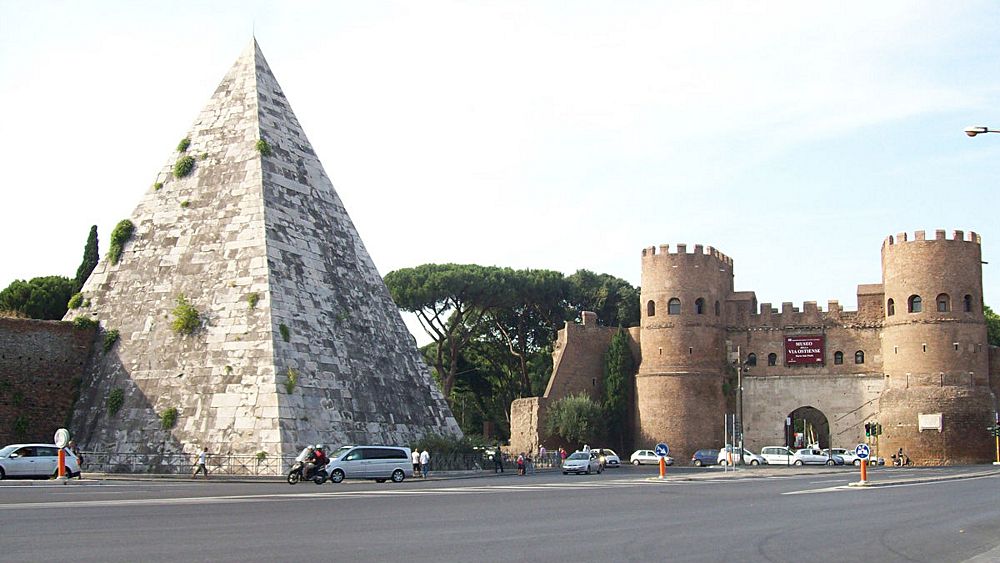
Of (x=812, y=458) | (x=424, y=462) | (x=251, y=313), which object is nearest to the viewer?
(x=251, y=313)

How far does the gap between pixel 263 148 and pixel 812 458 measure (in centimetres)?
3087

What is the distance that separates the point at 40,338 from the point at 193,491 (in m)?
11.2

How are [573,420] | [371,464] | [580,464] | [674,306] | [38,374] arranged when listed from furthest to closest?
1. [674,306]
2. [573,420]
3. [580,464]
4. [38,374]
5. [371,464]

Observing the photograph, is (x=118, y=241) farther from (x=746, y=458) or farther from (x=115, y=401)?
(x=746, y=458)

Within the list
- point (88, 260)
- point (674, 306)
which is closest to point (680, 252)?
point (674, 306)

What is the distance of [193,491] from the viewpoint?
20.8 meters

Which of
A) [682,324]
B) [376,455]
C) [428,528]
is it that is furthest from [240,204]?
[682,324]

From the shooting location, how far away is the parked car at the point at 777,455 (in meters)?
Result: 50.9

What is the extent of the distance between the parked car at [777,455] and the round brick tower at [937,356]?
18.8 feet

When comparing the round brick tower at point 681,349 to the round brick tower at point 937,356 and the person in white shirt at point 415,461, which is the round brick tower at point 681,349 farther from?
the person in white shirt at point 415,461

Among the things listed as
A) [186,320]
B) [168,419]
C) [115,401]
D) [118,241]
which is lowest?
[168,419]

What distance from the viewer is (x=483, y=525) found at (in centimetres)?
1344

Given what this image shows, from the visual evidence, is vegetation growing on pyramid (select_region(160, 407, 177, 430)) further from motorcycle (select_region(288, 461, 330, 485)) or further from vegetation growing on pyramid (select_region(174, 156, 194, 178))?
vegetation growing on pyramid (select_region(174, 156, 194, 178))

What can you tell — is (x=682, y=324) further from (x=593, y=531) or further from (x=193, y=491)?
(x=593, y=531)
